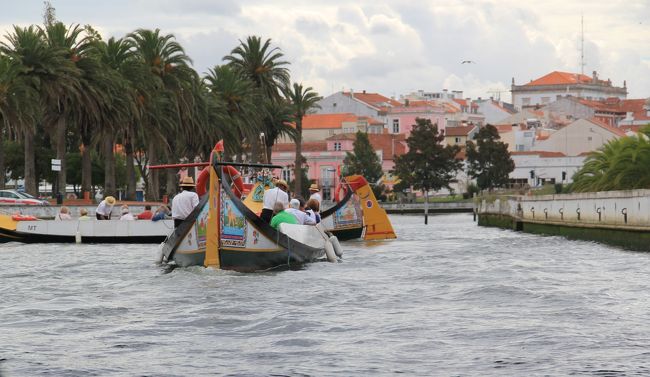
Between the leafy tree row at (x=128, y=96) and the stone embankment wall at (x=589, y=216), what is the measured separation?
883 inches

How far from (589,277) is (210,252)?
25.7ft

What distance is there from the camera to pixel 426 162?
486 ft

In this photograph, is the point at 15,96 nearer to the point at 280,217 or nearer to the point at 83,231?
the point at 83,231

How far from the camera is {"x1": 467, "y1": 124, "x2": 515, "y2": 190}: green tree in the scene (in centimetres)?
14375

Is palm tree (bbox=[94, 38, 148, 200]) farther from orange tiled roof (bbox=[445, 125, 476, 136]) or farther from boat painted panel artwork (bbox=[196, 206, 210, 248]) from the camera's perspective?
orange tiled roof (bbox=[445, 125, 476, 136])

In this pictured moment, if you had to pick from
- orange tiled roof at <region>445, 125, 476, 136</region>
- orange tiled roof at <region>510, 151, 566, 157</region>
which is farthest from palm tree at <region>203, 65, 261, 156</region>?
orange tiled roof at <region>445, 125, 476, 136</region>

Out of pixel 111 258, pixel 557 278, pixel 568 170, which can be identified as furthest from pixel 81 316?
pixel 568 170

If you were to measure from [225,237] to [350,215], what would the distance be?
2213 centimetres

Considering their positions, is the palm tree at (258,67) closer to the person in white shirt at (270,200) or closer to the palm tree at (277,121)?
the palm tree at (277,121)

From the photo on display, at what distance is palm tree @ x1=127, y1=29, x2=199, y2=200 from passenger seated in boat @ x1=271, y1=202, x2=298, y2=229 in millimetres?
49128

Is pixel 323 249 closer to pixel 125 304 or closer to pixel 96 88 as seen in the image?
pixel 125 304

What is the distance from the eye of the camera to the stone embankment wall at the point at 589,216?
38.9m

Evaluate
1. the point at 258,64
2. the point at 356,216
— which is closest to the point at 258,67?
the point at 258,64

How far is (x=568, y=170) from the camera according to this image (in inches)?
6363
